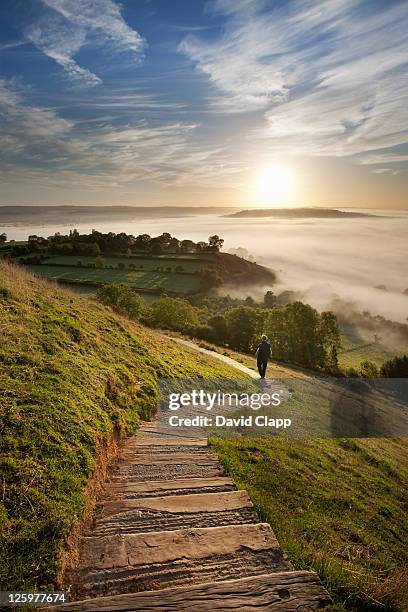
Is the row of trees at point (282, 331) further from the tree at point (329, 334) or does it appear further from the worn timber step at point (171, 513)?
the worn timber step at point (171, 513)

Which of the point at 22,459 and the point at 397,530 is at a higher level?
the point at 22,459

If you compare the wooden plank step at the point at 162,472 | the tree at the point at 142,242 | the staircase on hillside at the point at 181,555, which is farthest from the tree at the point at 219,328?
the staircase on hillside at the point at 181,555

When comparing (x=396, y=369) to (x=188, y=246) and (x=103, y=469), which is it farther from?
(x=103, y=469)

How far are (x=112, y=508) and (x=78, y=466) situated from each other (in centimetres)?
104

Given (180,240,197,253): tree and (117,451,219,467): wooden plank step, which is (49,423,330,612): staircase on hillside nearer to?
(117,451,219,467): wooden plank step

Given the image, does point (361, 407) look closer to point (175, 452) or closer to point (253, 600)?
point (175, 452)

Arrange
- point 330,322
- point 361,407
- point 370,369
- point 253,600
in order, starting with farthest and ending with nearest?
point 370,369, point 330,322, point 361,407, point 253,600

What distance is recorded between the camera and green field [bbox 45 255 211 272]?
8394 centimetres

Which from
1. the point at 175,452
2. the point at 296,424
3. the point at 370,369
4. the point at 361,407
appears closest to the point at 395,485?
the point at 296,424

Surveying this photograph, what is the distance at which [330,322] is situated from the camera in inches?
2640

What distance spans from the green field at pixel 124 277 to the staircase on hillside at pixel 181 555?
67176 mm

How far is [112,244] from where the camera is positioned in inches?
3839

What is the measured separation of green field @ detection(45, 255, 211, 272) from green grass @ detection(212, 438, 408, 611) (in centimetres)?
7767

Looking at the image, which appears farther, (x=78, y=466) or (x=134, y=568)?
(x=78, y=466)
